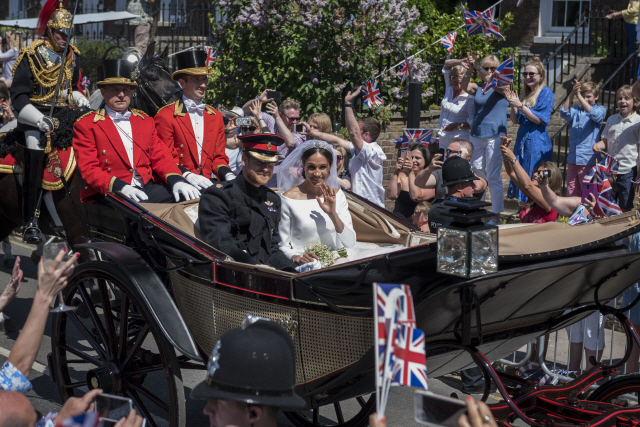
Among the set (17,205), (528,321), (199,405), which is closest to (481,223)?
(528,321)

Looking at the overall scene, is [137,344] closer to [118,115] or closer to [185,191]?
[185,191]

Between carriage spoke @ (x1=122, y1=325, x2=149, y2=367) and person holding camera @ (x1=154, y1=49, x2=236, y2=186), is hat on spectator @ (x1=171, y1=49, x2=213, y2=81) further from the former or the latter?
carriage spoke @ (x1=122, y1=325, x2=149, y2=367)

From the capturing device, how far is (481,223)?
3.12 meters

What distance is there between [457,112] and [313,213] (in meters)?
4.59

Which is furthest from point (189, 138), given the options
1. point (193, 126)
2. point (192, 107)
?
point (192, 107)

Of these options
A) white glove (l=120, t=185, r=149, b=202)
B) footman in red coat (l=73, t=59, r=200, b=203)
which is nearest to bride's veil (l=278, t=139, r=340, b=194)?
footman in red coat (l=73, t=59, r=200, b=203)

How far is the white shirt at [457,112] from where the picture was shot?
8961 mm

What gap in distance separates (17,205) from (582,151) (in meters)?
6.01

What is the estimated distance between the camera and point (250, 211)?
4758 mm

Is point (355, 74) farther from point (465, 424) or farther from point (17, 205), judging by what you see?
point (465, 424)

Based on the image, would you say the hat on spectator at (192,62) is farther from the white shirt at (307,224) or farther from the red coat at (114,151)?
the white shirt at (307,224)

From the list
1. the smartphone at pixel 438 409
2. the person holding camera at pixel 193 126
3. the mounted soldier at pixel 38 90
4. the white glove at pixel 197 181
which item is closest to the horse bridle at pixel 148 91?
the mounted soldier at pixel 38 90

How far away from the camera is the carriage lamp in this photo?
3.02 meters

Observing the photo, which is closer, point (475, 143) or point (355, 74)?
point (475, 143)
